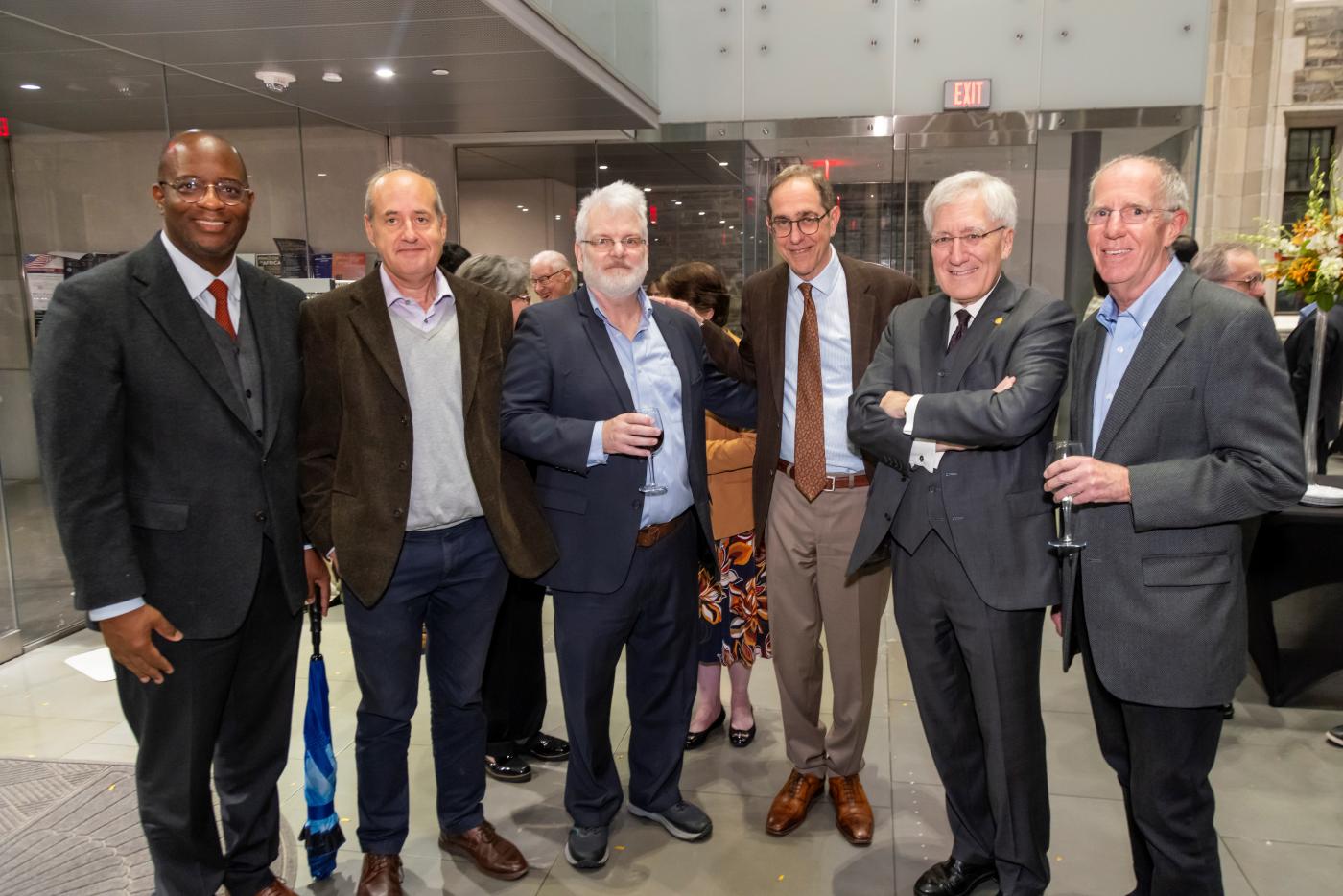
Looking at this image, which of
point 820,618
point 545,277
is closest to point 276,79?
point 545,277

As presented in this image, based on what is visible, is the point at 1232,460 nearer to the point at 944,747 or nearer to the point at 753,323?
the point at 944,747

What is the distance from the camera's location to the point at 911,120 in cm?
736

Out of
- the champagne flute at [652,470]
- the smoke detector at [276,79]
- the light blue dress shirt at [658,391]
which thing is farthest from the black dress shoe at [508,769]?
the smoke detector at [276,79]

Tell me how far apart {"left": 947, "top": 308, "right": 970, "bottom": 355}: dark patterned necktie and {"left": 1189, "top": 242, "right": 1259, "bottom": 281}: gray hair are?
203 centimetres

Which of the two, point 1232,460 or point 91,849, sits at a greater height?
point 1232,460

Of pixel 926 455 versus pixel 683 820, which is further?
pixel 683 820

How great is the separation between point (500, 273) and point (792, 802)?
2.30 m

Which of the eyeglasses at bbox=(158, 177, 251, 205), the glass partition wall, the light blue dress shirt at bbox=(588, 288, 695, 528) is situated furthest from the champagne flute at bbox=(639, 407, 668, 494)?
the glass partition wall

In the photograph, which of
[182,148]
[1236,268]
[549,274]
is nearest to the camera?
[182,148]

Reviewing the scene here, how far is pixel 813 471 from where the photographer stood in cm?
290

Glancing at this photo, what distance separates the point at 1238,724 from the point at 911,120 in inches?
203

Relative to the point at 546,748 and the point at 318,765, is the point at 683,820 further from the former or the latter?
the point at 318,765

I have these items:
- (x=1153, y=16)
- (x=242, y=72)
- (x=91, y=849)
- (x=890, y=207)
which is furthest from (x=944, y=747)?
(x=1153, y=16)

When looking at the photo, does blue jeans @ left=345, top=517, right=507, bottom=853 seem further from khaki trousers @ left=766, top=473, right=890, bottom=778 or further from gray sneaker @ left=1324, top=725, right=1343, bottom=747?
gray sneaker @ left=1324, top=725, right=1343, bottom=747
